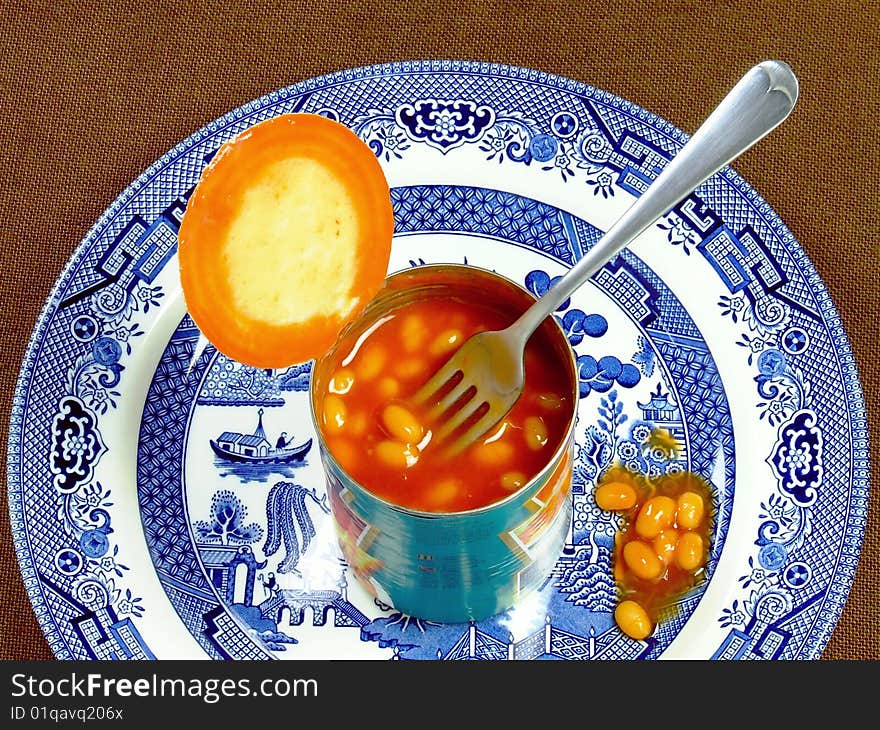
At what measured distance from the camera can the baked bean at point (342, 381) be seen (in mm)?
1560

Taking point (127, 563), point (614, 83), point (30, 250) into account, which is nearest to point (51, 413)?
point (127, 563)

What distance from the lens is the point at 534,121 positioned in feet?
6.38

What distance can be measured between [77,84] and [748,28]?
4.22 feet

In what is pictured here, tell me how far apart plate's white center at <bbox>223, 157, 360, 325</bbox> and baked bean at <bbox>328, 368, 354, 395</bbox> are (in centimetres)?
9

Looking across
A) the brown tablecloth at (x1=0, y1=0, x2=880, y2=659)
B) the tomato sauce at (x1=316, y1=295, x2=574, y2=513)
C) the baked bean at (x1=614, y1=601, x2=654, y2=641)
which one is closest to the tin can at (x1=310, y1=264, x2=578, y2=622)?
the tomato sauce at (x1=316, y1=295, x2=574, y2=513)

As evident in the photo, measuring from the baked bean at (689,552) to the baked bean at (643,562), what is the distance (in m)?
0.03

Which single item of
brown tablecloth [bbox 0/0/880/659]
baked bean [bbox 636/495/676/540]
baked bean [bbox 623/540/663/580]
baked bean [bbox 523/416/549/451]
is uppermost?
brown tablecloth [bbox 0/0/880/659]

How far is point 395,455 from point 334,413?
0.33 ft

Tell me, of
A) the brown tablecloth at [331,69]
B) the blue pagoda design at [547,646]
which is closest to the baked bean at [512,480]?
the blue pagoda design at [547,646]

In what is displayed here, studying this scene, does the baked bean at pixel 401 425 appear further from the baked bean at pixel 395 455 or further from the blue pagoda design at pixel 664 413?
the blue pagoda design at pixel 664 413

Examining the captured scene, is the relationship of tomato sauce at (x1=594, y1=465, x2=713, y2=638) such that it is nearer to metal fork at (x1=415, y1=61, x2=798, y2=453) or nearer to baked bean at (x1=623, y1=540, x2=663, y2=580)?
baked bean at (x1=623, y1=540, x2=663, y2=580)

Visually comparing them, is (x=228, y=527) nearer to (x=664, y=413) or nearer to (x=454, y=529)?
(x=454, y=529)

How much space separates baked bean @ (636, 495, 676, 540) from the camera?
174 cm

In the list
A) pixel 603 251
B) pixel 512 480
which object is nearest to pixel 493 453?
pixel 512 480
